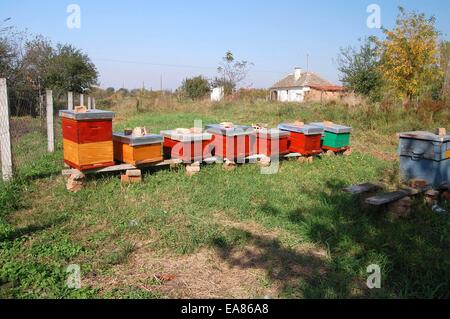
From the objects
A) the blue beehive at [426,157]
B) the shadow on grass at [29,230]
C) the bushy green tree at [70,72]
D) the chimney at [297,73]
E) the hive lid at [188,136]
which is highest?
the chimney at [297,73]

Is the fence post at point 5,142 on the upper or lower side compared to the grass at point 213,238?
upper

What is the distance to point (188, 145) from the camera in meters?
5.75

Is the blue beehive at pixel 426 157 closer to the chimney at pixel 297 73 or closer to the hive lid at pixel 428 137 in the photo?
the hive lid at pixel 428 137

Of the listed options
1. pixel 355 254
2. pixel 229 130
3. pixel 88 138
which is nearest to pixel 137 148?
pixel 88 138

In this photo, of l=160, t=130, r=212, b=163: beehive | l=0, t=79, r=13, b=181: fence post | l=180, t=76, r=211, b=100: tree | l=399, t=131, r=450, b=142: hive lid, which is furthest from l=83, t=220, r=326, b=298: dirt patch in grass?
l=180, t=76, r=211, b=100: tree

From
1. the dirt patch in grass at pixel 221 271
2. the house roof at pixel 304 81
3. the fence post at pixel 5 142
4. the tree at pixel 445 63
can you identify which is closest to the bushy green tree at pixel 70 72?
the fence post at pixel 5 142

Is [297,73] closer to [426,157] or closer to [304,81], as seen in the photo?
[304,81]

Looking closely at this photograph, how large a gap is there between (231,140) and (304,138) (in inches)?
59.4

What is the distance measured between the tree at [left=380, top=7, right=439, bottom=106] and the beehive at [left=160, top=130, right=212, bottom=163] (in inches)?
564

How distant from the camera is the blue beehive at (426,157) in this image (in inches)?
188

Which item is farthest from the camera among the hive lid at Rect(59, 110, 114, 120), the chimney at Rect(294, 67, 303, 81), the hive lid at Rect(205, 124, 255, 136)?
the chimney at Rect(294, 67, 303, 81)

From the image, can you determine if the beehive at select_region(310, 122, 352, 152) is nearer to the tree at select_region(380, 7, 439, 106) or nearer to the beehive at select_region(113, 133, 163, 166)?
the beehive at select_region(113, 133, 163, 166)

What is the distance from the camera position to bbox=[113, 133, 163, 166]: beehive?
5.12 m
